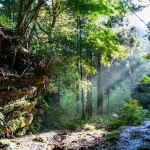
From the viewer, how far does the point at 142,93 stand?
30906mm

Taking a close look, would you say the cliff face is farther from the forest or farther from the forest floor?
the forest floor

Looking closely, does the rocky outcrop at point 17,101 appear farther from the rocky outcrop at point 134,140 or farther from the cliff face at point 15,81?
the rocky outcrop at point 134,140

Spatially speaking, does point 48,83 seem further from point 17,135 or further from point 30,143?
point 30,143

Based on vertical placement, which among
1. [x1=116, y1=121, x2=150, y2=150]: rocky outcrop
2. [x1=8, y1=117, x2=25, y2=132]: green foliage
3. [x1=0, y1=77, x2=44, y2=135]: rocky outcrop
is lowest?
[x1=116, y1=121, x2=150, y2=150]: rocky outcrop

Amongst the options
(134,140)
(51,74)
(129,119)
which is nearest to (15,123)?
(51,74)

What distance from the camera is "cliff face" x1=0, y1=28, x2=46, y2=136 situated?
8.05 m

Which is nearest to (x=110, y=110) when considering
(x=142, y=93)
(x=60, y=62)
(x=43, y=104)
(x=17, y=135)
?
(x=142, y=93)

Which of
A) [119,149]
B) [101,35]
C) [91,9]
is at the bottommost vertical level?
[119,149]

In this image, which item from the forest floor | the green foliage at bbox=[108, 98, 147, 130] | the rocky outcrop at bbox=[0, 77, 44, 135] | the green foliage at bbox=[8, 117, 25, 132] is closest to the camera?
the forest floor

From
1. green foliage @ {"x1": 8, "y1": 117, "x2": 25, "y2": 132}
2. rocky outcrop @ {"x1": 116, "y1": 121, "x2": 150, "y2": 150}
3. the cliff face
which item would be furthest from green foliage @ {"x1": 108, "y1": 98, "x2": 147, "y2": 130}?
green foliage @ {"x1": 8, "y1": 117, "x2": 25, "y2": 132}

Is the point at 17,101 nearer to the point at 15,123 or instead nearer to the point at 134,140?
the point at 15,123

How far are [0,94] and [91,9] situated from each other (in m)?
6.44

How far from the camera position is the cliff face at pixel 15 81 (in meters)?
8.05

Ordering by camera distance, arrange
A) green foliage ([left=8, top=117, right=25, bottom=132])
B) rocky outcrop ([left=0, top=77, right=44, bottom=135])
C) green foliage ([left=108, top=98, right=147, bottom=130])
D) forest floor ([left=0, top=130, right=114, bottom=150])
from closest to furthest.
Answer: forest floor ([left=0, top=130, right=114, bottom=150]), rocky outcrop ([left=0, top=77, right=44, bottom=135]), green foliage ([left=8, top=117, right=25, bottom=132]), green foliage ([left=108, top=98, right=147, bottom=130])
